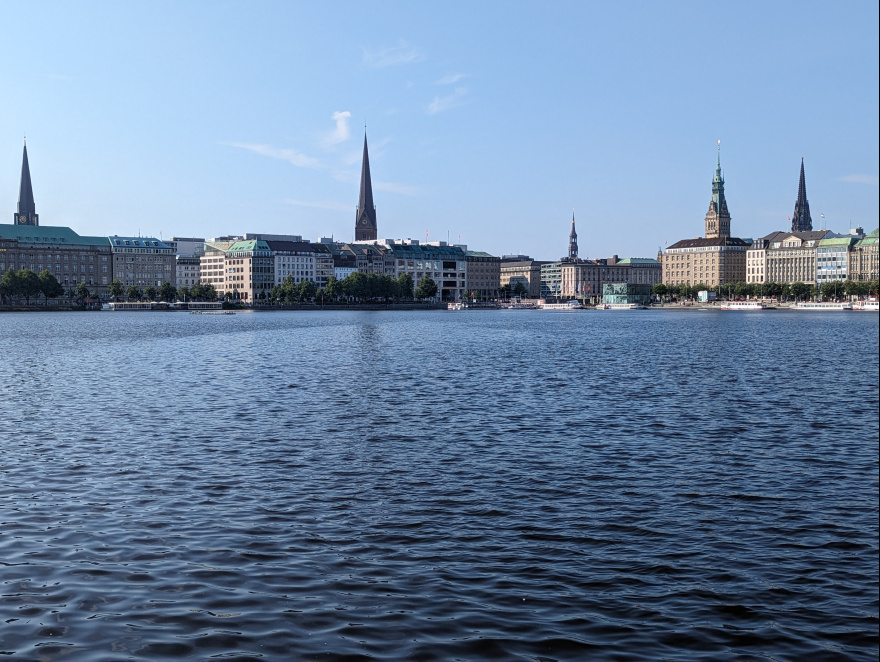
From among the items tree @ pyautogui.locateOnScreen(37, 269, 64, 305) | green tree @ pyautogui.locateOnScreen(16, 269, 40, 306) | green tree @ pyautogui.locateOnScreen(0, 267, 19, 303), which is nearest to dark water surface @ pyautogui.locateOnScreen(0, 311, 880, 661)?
green tree @ pyautogui.locateOnScreen(0, 267, 19, 303)

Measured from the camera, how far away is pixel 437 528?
15664 millimetres

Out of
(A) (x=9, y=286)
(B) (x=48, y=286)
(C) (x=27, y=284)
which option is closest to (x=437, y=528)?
(A) (x=9, y=286)

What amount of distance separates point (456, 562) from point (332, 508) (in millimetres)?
4015

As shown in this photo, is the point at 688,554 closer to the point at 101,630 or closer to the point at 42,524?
the point at 101,630

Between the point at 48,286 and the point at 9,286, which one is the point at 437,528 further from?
the point at 48,286

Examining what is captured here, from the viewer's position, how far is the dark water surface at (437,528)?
11055 millimetres

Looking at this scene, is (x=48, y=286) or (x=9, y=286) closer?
(x=9, y=286)

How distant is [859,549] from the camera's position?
571 inches

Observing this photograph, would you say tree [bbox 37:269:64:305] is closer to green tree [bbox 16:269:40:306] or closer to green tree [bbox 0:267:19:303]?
green tree [bbox 16:269:40:306]

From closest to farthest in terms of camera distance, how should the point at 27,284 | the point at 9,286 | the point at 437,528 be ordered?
the point at 437,528 → the point at 9,286 → the point at 27,284

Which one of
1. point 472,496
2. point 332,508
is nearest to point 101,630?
point 332,508

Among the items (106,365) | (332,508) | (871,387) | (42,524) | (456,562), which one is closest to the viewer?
(456,562)

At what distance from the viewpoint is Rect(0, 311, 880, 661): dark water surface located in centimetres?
1105

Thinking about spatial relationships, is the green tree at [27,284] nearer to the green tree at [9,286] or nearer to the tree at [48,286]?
the green tree at [9,286]
